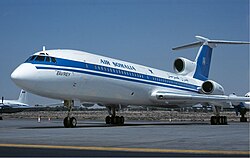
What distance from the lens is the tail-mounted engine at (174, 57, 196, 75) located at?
3509cm

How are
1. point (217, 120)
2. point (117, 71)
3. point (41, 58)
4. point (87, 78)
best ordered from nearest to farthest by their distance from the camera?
point (41, 58)
point (87, 78)
point (117, 71)
point (217, 120)

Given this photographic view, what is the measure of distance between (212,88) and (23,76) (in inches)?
661

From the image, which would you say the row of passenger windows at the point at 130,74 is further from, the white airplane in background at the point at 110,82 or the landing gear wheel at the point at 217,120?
the landing gear wheel at the point at 217,120

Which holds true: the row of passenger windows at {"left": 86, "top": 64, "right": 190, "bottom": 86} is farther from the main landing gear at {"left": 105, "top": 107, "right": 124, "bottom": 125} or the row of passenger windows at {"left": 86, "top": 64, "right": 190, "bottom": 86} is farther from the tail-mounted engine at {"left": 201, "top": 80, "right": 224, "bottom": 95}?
the main landing gear at {"left": 105, "top": 107, "right": 124, "bottom": 125}

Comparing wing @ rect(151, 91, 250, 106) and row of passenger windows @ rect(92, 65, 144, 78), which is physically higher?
row of passenger windows @ rect(92, 65, 144, 78)

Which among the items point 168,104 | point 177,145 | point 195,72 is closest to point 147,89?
point 168,104

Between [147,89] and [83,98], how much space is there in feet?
19.7

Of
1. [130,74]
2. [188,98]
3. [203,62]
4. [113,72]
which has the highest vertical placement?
[203,62]

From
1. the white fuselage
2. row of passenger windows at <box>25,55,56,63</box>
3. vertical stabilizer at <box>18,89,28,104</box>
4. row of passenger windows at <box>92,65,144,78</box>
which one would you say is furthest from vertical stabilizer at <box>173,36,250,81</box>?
vertical stabilizer at <box>18,89,28,104</box>

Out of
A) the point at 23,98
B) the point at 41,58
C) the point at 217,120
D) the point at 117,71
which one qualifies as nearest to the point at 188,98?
the point at 217,120

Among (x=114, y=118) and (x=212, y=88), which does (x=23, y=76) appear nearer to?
(x=114, y=118)

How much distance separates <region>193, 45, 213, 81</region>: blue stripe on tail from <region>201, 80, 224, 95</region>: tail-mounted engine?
241 cm

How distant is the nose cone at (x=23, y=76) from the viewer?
20.5m

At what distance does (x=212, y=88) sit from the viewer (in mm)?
32625
